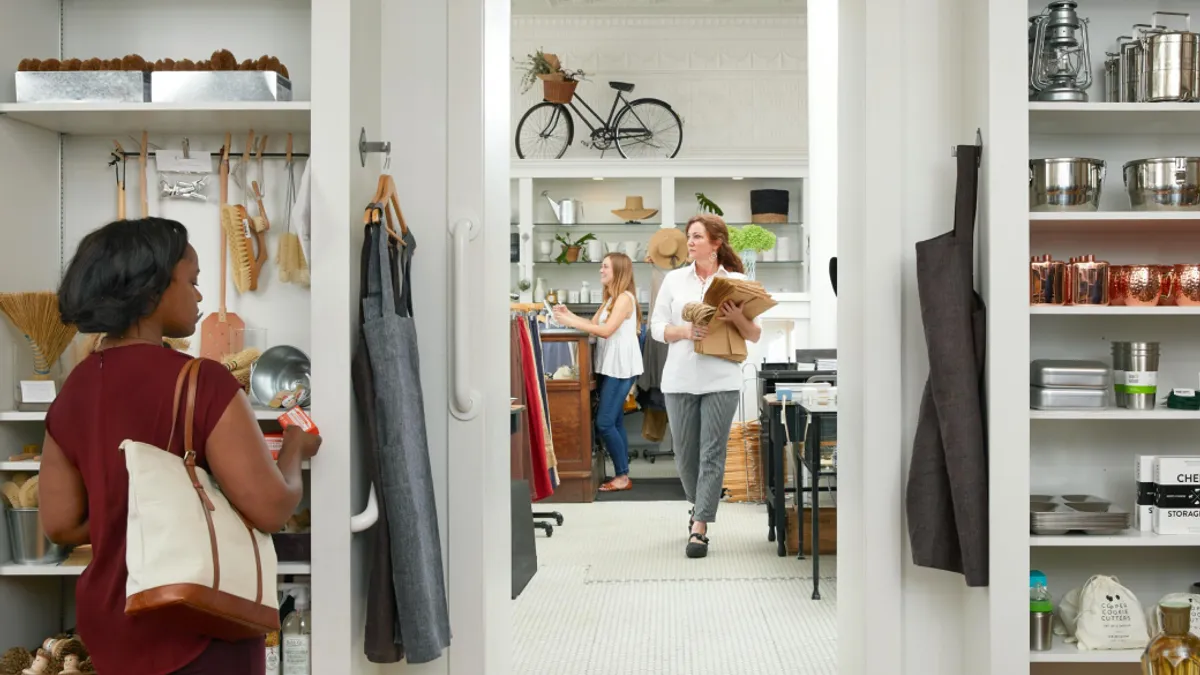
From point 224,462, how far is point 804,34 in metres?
7.82

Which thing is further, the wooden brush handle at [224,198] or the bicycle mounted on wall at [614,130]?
the bicycle mounted on wall at [614,130]

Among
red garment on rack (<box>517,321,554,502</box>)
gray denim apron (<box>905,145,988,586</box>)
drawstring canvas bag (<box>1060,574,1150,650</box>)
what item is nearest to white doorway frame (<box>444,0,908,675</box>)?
gray denim apron (<box>905,145,988,586</box>)

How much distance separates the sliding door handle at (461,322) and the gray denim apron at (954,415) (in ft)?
3.69

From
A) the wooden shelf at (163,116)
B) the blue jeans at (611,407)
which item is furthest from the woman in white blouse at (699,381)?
the wooden shelf at (163,116)

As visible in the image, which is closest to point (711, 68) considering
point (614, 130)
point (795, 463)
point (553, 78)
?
point (614, 130)

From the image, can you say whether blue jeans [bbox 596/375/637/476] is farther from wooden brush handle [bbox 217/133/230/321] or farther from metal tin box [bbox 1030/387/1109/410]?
metal tin box [bbox 1030/387/1109/410]

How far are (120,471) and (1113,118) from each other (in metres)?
2.43

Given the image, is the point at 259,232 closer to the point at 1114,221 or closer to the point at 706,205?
the point at 1114,221

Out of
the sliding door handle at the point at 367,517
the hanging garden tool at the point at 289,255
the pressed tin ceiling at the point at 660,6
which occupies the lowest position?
the sliding door handle at the point at 367,517

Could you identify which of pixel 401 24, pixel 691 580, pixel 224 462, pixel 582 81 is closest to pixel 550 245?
pixel 582 81

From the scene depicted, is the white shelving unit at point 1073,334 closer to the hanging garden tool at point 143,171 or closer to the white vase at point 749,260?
the hanging garden tool at point 143,171

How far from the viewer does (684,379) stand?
5203 millimetres

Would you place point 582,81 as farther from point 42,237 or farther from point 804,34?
point 42,237

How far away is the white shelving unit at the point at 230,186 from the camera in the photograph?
7.97 ft
